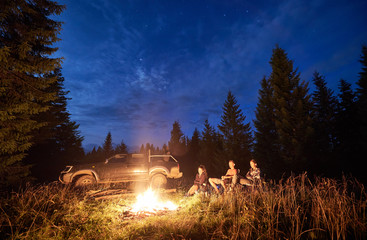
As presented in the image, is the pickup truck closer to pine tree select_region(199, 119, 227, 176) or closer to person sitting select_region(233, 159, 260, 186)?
person sitting select_region(233, 159, 260, 186)

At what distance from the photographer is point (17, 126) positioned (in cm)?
633

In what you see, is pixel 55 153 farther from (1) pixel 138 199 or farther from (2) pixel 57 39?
(1) pixel 138 199

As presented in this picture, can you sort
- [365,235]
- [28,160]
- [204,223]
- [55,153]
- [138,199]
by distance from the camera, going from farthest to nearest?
[55,153] < [28,160] < [138,199] < [204,223] < [365,235]

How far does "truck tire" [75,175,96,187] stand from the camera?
8.59m

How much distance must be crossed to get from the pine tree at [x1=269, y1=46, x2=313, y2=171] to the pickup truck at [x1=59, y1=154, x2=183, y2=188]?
1012 cm

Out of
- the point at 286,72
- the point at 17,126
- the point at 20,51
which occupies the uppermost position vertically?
the point at 286,72

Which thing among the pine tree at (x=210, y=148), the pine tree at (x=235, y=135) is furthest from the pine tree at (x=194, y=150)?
Result: the pine tree at (x=235, y=135)

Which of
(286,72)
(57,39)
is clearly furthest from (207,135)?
(57,39)

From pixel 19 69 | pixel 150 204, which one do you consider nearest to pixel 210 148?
pixel 150 204

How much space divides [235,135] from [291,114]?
7156 millimetres

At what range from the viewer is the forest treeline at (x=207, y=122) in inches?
246

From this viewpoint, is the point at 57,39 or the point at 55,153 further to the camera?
the point at 55,153

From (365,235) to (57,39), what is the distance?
11.8 meters

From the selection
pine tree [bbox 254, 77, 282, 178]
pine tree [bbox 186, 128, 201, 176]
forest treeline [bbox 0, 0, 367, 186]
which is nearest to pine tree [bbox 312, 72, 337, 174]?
forest treeline [bbox 0, 0, 367, 186]
